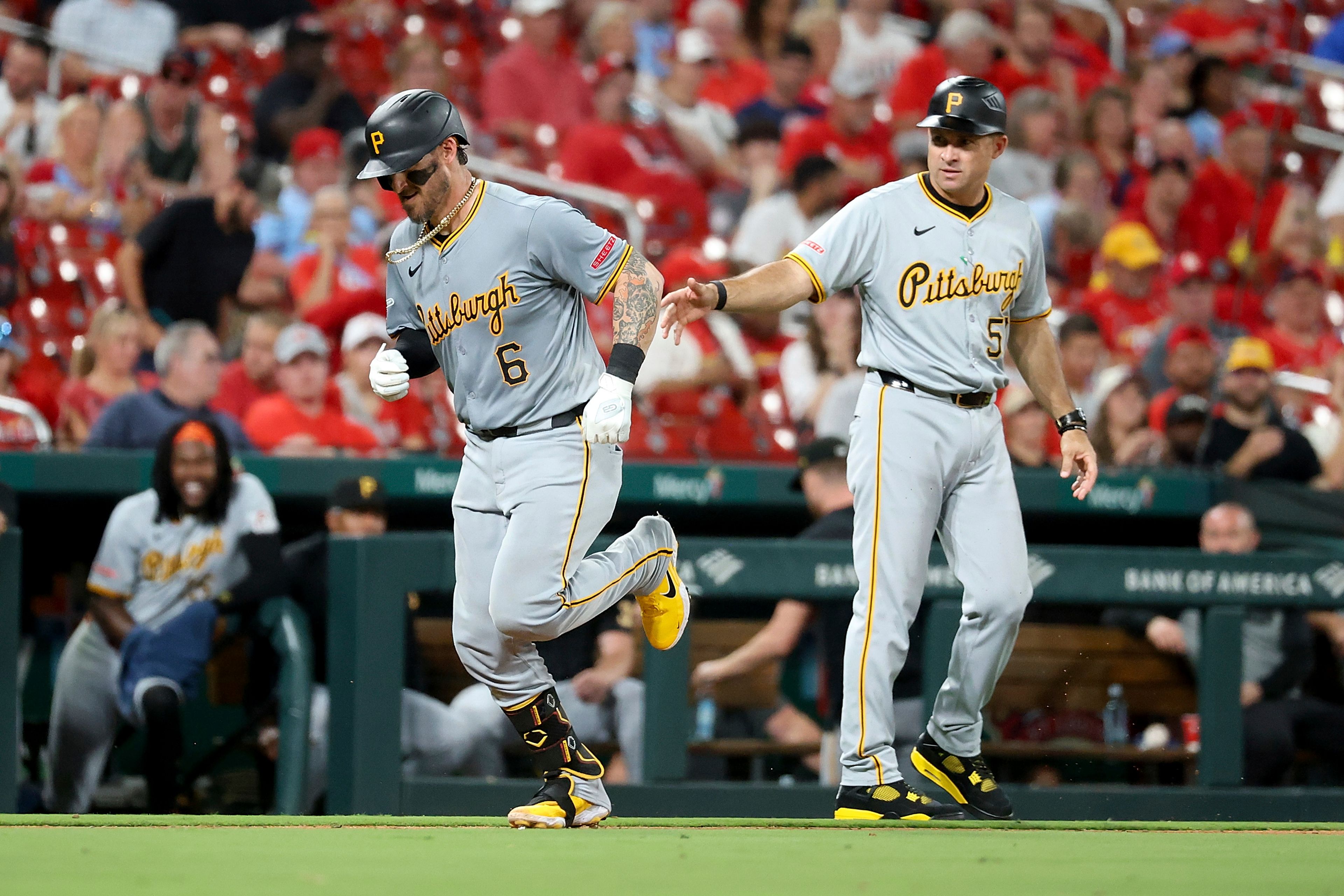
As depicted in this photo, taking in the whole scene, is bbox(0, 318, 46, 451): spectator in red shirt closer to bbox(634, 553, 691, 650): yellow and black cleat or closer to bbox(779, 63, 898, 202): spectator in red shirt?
bbox(634, 553, 691, 650): yellow and black cleat

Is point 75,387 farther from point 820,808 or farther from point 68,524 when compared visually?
point 820,808

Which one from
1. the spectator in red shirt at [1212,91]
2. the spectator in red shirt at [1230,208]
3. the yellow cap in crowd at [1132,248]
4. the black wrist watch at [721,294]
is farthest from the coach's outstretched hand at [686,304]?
the spectator in red shirt at [1212,91]

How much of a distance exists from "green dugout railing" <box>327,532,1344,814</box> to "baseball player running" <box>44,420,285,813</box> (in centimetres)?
45

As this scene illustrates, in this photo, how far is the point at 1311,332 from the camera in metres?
9.41

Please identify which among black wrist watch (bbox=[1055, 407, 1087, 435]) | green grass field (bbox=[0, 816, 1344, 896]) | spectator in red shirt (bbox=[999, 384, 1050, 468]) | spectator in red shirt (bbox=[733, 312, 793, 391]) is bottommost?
green grass field (bbox=[0, 816, 1344, 896])

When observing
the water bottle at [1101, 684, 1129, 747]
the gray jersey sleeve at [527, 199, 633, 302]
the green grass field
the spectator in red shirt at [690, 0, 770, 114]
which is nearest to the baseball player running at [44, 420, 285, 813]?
the green grass field

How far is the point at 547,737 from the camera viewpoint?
14.6ft

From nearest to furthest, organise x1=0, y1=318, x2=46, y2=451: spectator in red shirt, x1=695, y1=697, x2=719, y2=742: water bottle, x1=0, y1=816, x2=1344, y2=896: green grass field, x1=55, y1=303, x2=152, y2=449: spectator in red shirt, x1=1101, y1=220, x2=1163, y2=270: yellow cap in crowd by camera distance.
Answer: x1=0, y1=816, x2=1344, y2=896: green grass field, x1=695, y1=697, x2=719, y2=742: water bottle, x1=0, y1=318, x2=46, y2=451: spectator in red shirt, x1=55, y1=303, x2=152, y2=449: spectator in red shirt, x1=1101, y1=220, x2=1163, y2=270: yellow cap in crowd

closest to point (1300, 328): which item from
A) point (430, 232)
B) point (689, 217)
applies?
point (689, 217)

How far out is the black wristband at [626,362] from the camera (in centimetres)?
412

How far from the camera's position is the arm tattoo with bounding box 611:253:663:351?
4.21 m

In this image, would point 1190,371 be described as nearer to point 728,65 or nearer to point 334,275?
point 334,275

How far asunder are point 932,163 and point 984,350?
53 cm

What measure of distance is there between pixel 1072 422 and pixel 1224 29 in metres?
9.16
